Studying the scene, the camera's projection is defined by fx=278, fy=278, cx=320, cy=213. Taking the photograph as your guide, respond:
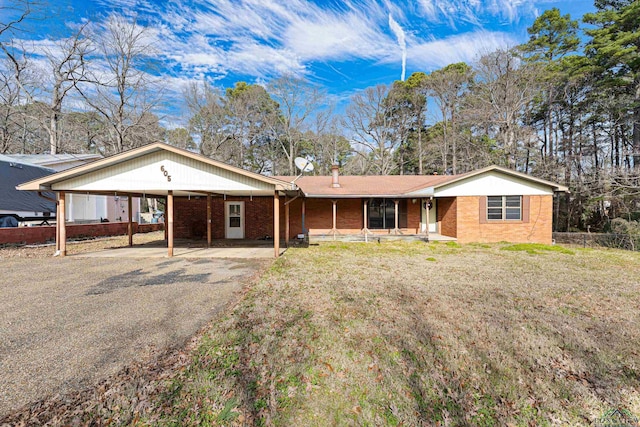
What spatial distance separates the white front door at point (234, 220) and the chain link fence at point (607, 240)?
1700 centimetres

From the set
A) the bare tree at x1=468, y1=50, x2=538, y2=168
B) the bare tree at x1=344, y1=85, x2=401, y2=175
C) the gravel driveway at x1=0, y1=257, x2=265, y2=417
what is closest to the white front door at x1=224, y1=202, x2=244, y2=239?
the gravel driveway at x1=0, y1=257, x2=265, y2=417

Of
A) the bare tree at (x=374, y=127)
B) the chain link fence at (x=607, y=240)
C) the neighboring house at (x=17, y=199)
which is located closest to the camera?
the chain link fence at (x=607, y=240)

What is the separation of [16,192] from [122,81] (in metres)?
9.93

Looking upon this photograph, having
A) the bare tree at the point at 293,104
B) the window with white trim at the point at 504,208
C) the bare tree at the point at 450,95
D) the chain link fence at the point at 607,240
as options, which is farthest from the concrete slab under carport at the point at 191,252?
the bare tree at the point at 450,95

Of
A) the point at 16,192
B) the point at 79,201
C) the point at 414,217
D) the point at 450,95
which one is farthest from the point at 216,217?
the point at 450,95

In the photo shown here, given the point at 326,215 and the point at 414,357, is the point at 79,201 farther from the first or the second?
the point at 414,357

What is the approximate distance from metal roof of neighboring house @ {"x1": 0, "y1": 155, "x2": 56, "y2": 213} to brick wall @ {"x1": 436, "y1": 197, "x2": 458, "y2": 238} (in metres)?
21.2

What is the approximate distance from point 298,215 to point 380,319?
10772mm

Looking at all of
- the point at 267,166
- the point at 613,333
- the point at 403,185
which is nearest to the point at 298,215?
the point at 403,185

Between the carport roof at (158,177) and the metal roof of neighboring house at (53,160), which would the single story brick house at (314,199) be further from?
the metal roof of neighboring house at (53,160)

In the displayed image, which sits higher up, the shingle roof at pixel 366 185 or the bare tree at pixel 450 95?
the bare tree at pixel 450 95

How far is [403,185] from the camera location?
15.7 meters

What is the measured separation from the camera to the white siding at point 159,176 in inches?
363

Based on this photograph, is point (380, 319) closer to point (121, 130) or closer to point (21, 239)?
point (21, 239)
